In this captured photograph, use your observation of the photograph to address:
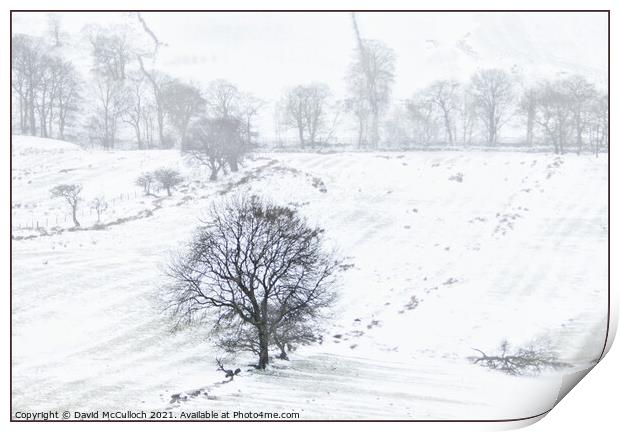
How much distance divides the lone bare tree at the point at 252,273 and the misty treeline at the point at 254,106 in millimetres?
382

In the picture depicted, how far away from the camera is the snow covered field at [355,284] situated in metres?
4.92

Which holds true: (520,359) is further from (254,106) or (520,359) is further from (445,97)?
(254,106)

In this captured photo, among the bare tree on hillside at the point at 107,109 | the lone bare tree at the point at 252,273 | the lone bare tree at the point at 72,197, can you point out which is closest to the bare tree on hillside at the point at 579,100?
the lone bare tree at the point at 252,273

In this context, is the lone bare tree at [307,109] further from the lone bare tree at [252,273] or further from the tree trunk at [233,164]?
the lone bare tree at [252,273]

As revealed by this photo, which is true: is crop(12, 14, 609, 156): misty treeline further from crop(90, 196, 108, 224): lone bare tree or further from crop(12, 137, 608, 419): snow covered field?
crop(90, 196, 108, 224): lone bare tree

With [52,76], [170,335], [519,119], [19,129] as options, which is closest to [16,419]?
[170,335]

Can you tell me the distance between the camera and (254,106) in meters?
5.03

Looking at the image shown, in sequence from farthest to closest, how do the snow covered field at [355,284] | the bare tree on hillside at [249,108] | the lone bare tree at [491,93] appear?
the lone bare tree at [491,93] < the bare tree on hillside at [249,108] < the snow covered field at [355,284]

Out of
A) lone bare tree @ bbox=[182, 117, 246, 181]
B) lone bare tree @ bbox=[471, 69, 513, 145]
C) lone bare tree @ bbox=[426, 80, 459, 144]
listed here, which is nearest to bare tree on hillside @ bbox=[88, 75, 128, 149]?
lone bare tree @ bbox=[182, 117, 246, 181]

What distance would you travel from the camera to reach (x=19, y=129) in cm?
498

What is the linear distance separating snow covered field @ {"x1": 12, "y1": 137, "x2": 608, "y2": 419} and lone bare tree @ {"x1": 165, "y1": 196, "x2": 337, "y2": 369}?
10 centimetres

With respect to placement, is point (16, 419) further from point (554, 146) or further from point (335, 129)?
point (554, 146)

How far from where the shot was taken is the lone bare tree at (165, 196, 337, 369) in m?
4.93

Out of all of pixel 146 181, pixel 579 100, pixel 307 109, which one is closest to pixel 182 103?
pixel 146 181
